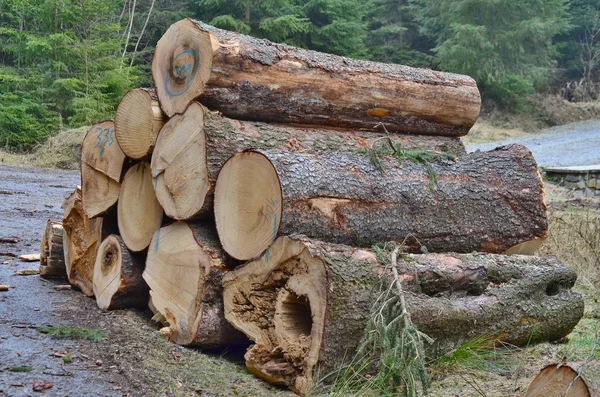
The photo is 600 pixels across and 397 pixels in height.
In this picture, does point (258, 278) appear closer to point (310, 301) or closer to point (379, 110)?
point (310, 301)

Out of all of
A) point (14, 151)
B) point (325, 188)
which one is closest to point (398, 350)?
point (325, 188)

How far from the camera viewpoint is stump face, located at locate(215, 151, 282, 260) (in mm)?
3717

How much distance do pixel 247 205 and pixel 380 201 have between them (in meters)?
0.81

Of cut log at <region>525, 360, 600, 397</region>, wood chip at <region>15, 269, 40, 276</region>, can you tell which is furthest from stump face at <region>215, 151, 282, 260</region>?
wood chip at <region>15, 269, 40, 276</region>

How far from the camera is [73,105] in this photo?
1675 cm

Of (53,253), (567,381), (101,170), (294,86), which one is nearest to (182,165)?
(294,86)

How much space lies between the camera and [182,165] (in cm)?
425

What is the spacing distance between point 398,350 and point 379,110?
2.47 metres

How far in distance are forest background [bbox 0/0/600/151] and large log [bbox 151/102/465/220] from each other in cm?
1291

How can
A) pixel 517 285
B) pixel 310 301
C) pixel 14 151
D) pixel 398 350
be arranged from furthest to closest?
1. pixel 14 151
2. pixel 517 285
3. pixel 310 301
4. pixel 398 350

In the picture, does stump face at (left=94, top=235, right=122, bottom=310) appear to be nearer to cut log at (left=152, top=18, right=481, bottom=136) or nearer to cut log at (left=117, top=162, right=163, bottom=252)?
cut log at (left=117, top=162, right=163, bottom=252)

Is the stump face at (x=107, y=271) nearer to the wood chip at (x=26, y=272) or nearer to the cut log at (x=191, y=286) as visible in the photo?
the cut log at (x=191, y=286)

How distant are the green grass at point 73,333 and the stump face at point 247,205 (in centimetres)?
101

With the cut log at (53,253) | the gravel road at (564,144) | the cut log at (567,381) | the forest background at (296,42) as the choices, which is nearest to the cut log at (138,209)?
the cut log at (53,253)
